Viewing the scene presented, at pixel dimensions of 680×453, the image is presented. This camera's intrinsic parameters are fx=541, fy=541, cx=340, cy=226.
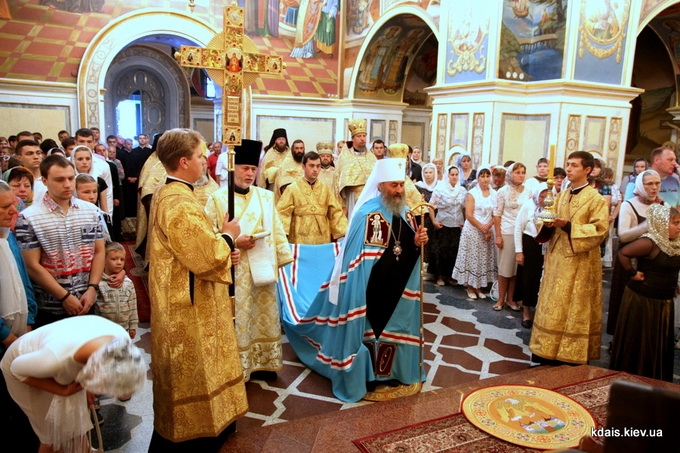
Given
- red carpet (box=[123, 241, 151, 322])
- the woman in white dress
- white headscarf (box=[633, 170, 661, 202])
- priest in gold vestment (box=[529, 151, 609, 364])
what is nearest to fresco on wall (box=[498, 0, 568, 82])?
white headscarf (box=[633, 170, 661, 202])

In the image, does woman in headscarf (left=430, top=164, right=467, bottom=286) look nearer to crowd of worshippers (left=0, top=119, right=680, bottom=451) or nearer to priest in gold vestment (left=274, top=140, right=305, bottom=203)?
crowd of worshippers (left=0, top=119, right=680, bottom=451)

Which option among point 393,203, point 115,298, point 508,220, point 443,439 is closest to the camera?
point 443,439

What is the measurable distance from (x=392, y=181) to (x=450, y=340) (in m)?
2.04

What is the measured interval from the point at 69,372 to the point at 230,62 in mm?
1960

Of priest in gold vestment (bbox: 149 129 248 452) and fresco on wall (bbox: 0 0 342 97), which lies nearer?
priest in gold vestment (bbox: 149 129 248 452)

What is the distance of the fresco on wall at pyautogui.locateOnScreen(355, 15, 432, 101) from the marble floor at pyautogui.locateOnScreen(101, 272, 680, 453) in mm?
8795

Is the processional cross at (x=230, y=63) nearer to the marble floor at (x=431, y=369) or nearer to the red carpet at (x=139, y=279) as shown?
the marble floor at (x=431, y=369)

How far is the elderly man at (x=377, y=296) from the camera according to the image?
3.77 metres

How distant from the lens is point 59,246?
302 cm

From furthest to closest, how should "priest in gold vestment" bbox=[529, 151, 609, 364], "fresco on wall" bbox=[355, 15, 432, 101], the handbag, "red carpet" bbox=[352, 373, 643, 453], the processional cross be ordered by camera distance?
"fresco on wall" bbox=[355, 15, 432, 101]
the handbag
"priest in gold vestment" bbox=[529, 151, 609, 364]
the processional cross
"red carpet" bbox=[352, 373, 643, 453]

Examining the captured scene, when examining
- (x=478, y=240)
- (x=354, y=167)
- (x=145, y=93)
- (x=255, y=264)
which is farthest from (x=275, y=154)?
(x=145, y=93)

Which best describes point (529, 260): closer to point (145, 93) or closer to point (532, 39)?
point (532, 39)

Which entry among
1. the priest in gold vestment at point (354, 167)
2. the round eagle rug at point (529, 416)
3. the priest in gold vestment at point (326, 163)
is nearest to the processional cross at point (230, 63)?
the round eagle rug at point (529, 416)

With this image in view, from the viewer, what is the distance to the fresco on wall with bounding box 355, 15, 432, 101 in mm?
13352
